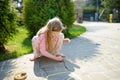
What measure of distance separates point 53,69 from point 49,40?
746 mm

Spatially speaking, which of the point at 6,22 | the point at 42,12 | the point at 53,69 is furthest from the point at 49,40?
the point at 42,12

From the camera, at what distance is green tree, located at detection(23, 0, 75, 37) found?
10.5 meters

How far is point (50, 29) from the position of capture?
18.7ft

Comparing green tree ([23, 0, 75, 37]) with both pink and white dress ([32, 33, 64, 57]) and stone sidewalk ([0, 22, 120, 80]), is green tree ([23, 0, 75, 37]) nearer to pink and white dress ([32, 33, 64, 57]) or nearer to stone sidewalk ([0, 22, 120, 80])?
stone sidewalk ([0, 22, 120, 80])

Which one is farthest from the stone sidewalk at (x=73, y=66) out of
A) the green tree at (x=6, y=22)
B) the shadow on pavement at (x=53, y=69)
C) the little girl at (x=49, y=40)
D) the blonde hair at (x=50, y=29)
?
the green tree at (x=6, y=22)

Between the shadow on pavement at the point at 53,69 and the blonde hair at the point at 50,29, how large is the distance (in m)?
0.36

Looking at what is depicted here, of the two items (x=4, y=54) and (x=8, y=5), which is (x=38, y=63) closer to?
(x=4, y=54)

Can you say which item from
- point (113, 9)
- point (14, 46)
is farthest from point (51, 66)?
point (113, 9)

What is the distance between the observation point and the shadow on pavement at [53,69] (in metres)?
5.08

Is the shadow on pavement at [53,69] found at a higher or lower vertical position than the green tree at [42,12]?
lower

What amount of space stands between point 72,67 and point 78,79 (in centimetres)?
92

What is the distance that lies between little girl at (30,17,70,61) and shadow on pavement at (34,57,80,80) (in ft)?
0.56

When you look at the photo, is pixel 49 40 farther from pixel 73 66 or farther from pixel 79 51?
pixel 79 51

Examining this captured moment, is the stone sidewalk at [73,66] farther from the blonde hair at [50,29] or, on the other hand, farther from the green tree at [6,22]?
the green tree at [6,22]
